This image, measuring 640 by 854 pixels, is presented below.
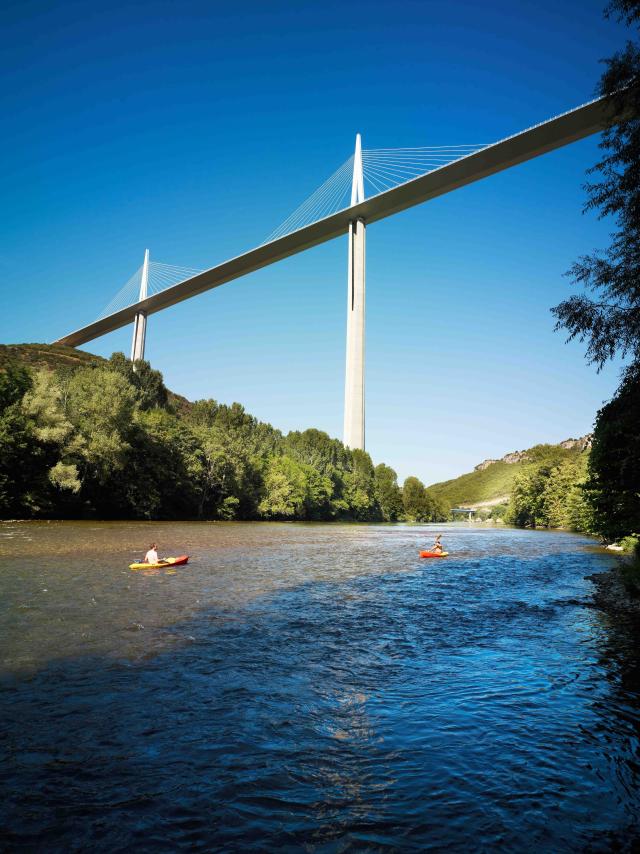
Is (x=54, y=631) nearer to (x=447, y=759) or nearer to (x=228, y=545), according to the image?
(x=447, y=759)

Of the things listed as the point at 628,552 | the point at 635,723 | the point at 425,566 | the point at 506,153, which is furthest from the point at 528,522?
the point at 635,723

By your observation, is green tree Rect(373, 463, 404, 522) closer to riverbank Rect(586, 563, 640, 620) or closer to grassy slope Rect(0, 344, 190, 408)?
grassy slope Rect(0, 344, 190, 408)

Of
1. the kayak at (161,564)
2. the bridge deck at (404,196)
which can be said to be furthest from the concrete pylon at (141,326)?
the kayak at (161,564)

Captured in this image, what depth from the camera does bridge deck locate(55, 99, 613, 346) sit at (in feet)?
187

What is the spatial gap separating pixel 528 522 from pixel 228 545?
6512 cm

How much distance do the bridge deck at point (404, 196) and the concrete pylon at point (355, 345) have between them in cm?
466

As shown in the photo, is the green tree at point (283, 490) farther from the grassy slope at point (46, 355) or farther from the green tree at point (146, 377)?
the grassy slope at point (46, 355)

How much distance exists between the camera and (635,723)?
6.79 metres

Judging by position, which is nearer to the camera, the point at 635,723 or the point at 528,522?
the point at 635,723

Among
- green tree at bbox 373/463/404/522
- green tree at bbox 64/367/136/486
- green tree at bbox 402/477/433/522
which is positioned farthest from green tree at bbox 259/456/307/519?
green tree at bbox 402/477/433/522

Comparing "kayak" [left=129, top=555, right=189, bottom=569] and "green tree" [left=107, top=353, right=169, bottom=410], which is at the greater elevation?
"green tree" [left=107, top=353, right=169, bottom=410]

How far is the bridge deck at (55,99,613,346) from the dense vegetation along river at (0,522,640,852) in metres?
45.3

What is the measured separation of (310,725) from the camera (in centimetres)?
643

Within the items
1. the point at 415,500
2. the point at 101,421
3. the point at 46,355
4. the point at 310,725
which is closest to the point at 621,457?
the point at 310,725
